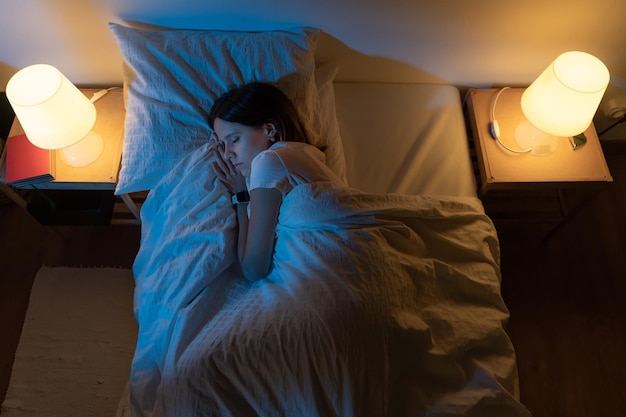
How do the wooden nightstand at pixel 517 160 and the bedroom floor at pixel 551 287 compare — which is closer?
the wooden nightstand at pixel 517 160

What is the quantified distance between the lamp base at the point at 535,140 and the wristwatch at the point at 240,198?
35.6 inches

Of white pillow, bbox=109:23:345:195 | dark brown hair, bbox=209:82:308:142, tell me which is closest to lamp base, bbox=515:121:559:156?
white pillow, bbox=109:23:345:195

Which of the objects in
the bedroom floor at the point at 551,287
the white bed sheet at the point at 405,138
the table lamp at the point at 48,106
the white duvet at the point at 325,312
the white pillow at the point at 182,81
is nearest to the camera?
the white duvet at the point at 325,312

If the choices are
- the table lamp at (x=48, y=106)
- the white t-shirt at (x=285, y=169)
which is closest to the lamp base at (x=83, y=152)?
the table lamp at (x=48, y=106)

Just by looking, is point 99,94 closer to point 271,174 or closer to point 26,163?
point 26,163

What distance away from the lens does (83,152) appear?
144cm

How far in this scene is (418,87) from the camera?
165 centimetres

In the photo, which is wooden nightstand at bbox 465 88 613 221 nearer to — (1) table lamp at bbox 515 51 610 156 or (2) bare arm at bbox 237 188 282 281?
(1) table lamp at bbox 515 51 610 156

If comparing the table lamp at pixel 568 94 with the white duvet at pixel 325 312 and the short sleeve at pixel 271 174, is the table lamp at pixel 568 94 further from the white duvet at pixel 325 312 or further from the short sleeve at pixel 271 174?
the short sleeve at pixel 271 174

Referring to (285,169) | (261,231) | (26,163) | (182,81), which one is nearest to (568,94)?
(285,169)

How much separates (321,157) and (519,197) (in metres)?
1.01

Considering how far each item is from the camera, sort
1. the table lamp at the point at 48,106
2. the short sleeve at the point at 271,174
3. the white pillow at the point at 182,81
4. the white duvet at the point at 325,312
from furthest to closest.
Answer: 1. the white pillow at the point at 182,81
2. the table lamp at the point at 48,106
3. the short sleeve at the point at 271,174
4. the white duvet at the point at 325,312

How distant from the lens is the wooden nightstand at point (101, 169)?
140 cm

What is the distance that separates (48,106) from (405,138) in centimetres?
105
